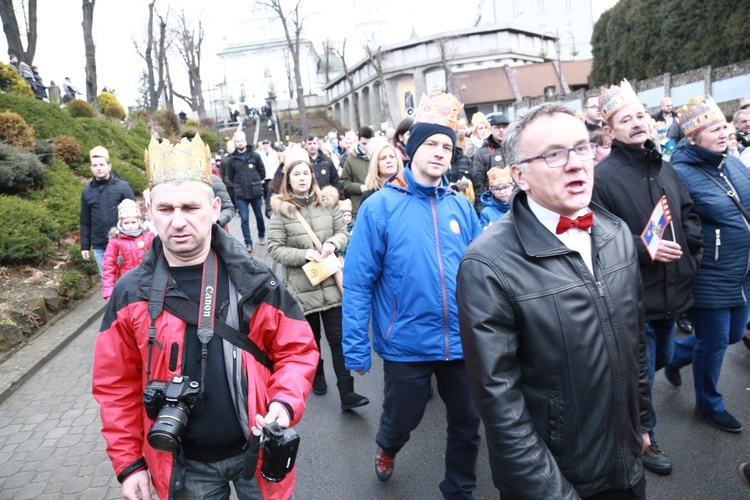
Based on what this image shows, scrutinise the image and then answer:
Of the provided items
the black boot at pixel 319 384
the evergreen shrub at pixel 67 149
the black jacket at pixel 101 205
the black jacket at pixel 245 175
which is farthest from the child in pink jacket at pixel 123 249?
the evergreen shrub at pixel 67 149

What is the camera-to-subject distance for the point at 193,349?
2.32m

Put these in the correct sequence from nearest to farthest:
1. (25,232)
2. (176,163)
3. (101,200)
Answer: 1. (176,163)
2. (101,200)
3. (25,232)

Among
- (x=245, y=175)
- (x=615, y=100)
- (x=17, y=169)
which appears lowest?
(x=615, y=100)

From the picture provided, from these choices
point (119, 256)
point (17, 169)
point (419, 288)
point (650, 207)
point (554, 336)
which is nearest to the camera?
point (554, 336)

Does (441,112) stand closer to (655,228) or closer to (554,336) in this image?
(655,228)

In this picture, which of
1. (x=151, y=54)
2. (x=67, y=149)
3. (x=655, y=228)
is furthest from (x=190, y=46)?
(x=655, y=228)

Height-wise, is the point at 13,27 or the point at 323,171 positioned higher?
the point at 13,27

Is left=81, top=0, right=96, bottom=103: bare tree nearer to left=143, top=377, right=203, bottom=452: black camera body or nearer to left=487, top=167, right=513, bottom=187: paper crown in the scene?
left=487, top=167, right=513, bottom=187: paper crown

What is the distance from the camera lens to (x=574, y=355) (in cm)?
201

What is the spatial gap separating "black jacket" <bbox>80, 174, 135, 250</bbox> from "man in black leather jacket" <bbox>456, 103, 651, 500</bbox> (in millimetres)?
6530

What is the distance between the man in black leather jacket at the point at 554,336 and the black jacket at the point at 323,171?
7820 mm

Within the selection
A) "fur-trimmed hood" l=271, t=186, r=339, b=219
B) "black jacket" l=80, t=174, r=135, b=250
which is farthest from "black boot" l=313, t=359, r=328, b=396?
"black jacket" l=80, t=174, r=135, b=250

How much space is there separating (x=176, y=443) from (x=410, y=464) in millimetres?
2365

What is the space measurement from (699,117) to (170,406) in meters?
3.87
